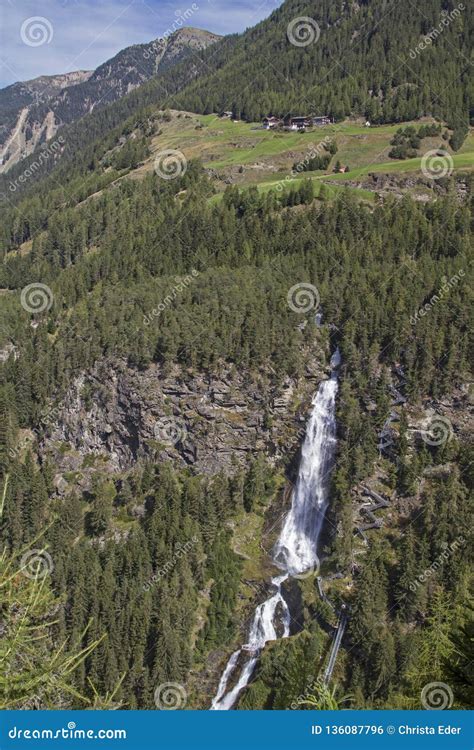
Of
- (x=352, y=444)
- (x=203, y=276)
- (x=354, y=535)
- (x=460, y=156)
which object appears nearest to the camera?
(x=354, y=535)

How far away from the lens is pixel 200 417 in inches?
3693

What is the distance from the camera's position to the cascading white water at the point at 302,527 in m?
71.0

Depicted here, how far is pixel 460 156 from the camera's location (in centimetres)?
14600

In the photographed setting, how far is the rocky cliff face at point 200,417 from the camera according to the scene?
92688 mm

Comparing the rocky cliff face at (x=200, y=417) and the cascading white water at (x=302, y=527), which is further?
the rocky cliff face at (x=200, y=417)

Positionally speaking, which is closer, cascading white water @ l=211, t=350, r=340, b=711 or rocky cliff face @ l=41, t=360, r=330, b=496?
cascading white water @ l=211, t=350, r=340, b=711

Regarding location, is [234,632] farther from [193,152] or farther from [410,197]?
[193,152]

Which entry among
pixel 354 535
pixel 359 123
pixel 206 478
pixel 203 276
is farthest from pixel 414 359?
pixel 359 123

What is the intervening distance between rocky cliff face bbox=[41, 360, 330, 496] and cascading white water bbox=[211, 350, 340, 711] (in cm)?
242

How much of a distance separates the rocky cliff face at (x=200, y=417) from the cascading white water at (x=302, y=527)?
7.93 feet

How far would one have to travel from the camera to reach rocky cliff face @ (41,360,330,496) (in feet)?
304

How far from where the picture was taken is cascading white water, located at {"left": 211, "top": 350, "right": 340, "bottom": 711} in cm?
7100

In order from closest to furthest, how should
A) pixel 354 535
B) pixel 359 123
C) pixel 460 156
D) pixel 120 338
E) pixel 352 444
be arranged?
pixel 354 535
pixel 352 444
pixel 120 338
pixel 460 156
pixel 359 123

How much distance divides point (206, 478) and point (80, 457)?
Answer: 2355 cm
